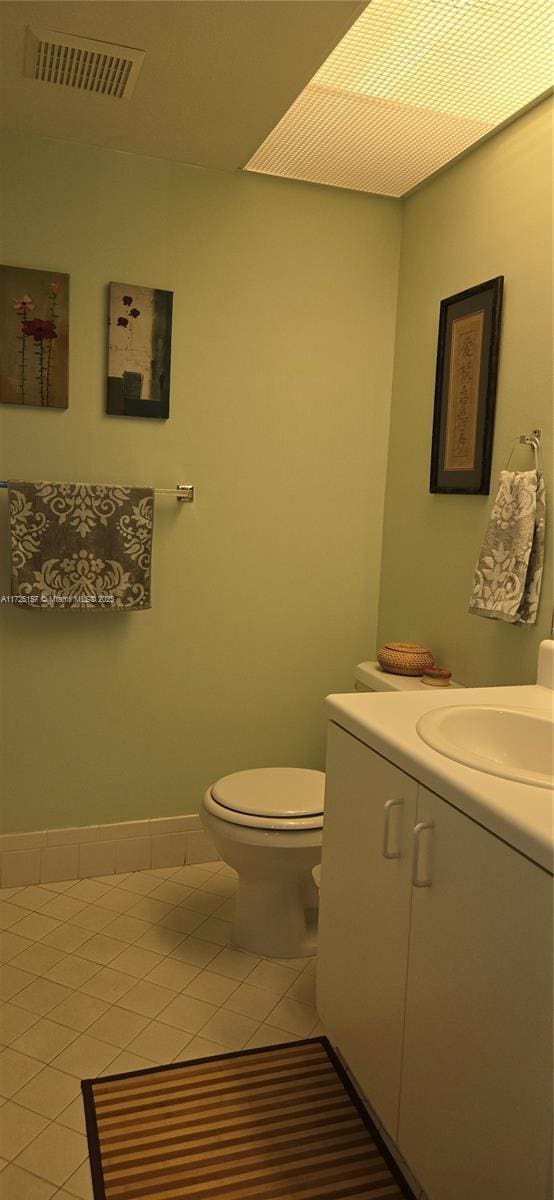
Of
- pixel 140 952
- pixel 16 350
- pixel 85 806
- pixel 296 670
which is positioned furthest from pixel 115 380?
pixel 140 952

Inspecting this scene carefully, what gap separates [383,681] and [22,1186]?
4.43 feet

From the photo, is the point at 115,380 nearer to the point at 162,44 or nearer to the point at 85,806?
the point at 162,44

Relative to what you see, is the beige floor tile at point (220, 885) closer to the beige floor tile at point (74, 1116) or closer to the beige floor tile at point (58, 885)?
the beige floor tile at point (58, 885)

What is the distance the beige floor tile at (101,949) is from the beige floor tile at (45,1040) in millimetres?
248

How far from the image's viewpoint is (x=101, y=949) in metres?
2.15

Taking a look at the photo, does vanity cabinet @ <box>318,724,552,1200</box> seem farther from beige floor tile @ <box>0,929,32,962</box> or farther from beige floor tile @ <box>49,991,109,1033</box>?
beige floor tile @ <box>0,929,32,962</box>

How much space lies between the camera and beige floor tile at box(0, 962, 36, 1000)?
6.44ft

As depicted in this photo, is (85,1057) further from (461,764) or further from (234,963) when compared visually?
(461,764)

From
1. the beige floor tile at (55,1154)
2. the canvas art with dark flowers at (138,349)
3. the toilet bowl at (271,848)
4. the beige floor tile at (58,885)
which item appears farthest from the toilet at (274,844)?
the canvas art with dark flowers at (138,349)

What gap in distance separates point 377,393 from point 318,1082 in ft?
6.40

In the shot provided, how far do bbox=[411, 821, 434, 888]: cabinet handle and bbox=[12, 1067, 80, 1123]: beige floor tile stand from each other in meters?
0.89

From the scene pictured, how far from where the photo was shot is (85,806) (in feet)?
8.25

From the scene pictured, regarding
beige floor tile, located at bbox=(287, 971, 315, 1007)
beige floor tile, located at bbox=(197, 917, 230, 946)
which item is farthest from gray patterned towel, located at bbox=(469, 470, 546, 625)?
beige floor tile, located at bbox=(197, 917, 230, 946)

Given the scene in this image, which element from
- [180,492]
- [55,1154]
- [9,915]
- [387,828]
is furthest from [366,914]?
[180,492]
